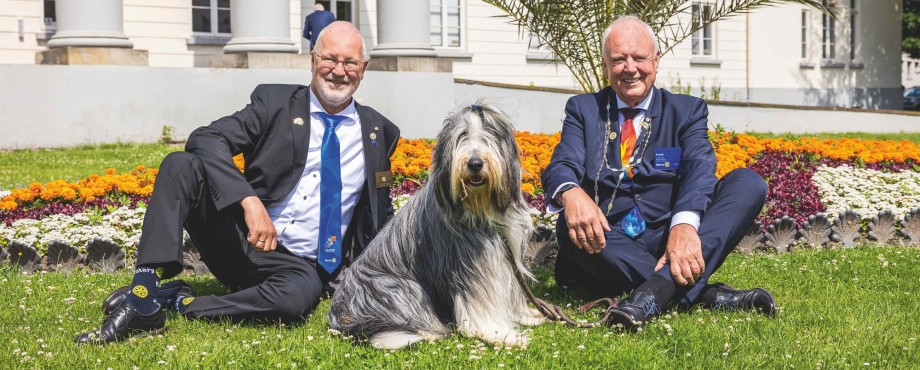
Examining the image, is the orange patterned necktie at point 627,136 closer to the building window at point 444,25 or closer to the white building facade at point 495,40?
the white building facade at point 495,40

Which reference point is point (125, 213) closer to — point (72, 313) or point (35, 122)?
point (72, 313)

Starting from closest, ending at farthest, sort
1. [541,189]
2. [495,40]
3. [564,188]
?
[564,188], [541,189], [495,40]

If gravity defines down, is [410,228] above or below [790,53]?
below

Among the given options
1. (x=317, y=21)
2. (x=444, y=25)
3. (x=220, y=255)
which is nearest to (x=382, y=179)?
(x=220, y=255)

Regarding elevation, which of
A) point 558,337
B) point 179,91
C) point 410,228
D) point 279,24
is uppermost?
point 279,24

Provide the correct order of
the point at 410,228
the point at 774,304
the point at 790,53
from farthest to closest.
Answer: the point at 790,53, the point at 774,304, the point at 410,228

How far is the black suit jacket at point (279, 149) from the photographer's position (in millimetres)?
4461

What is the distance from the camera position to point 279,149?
4.73 m

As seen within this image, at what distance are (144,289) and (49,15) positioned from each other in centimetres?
1308

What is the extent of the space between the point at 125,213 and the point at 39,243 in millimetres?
682

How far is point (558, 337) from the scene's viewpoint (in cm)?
433

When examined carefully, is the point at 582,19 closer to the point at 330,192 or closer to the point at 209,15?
the point at 330,192

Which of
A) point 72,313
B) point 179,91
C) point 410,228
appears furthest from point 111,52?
point 410,228

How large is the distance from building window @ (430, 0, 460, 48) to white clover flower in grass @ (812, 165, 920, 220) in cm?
1215
